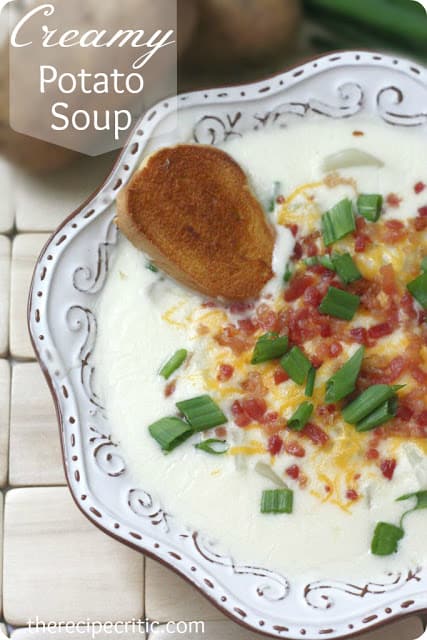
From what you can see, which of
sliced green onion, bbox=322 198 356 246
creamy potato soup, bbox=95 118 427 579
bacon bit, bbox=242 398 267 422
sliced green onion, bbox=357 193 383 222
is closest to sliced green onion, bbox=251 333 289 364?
creamy potato soup, bbox=95 118 427 579

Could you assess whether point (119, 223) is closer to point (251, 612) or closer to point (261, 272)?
point (261, 272)

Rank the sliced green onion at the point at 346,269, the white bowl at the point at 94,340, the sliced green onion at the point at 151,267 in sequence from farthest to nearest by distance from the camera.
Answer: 1. the sliced green onion at the point at 151,267
2. the sliced green onion at the point at 346,269
3. the white bowl at the point at 94,340

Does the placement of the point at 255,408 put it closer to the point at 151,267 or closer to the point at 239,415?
the point at 239,415

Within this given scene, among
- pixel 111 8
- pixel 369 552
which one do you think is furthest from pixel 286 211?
pixel 369 552

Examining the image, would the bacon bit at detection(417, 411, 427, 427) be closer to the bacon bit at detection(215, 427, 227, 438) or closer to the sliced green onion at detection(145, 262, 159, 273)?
the bacon bit at detection(215, 427, 227, 438)

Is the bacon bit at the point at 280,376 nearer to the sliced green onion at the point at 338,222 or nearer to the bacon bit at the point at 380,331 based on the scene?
the bacon bit at the point at 380,331

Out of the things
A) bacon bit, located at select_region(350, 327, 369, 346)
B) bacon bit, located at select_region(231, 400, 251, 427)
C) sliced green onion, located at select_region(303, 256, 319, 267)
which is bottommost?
bacon bit, located at select_region(231, 400, 251, 427)

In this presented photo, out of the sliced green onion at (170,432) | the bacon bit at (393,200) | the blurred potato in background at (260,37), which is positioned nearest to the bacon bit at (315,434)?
the sliced green onion at (170,432)
